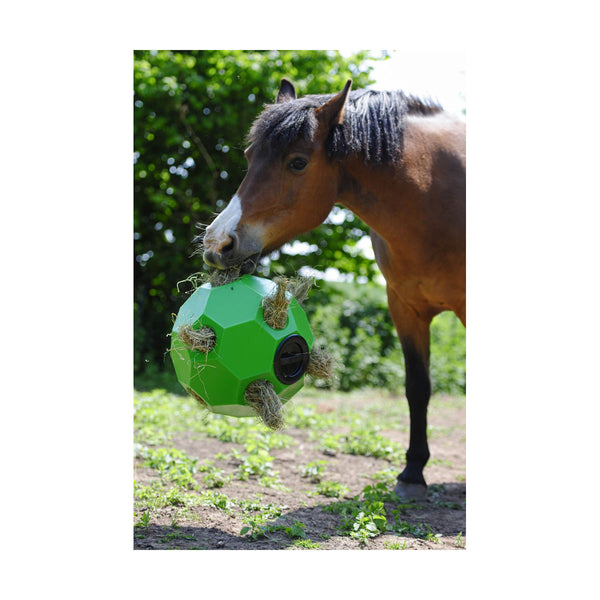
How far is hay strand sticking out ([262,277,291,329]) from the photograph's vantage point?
8.20 ft

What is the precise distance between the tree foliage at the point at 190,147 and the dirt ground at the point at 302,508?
3043mm

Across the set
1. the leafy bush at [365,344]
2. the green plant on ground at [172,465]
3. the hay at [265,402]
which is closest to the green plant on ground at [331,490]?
the green plant on ground at [172,465]

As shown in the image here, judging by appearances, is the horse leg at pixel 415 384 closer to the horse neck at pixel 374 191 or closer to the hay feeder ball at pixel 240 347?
the horse neck at pixel 374 191

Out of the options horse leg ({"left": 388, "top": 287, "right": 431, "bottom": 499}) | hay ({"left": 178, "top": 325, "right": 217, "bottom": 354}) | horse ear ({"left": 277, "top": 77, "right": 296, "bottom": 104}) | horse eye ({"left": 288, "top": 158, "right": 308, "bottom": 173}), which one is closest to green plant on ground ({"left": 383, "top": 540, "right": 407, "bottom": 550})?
horse leg ({"left": 388, "top": 287, "right": 431, "bottom": 499})

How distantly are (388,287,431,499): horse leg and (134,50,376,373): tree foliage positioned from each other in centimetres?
336

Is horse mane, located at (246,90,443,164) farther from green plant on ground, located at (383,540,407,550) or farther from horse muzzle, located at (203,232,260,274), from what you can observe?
green plant on ground, located at (383,540,407,550)

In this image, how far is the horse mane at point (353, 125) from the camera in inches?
112

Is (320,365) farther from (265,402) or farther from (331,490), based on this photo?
(331,490)

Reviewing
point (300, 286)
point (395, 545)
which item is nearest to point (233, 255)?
point (300, 286)

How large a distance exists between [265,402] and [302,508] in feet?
3.91

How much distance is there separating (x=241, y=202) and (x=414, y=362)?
1922 millimetres

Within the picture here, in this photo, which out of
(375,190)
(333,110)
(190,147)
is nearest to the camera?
(333,110)

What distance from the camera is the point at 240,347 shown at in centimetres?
244

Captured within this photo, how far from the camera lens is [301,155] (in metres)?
2.88
